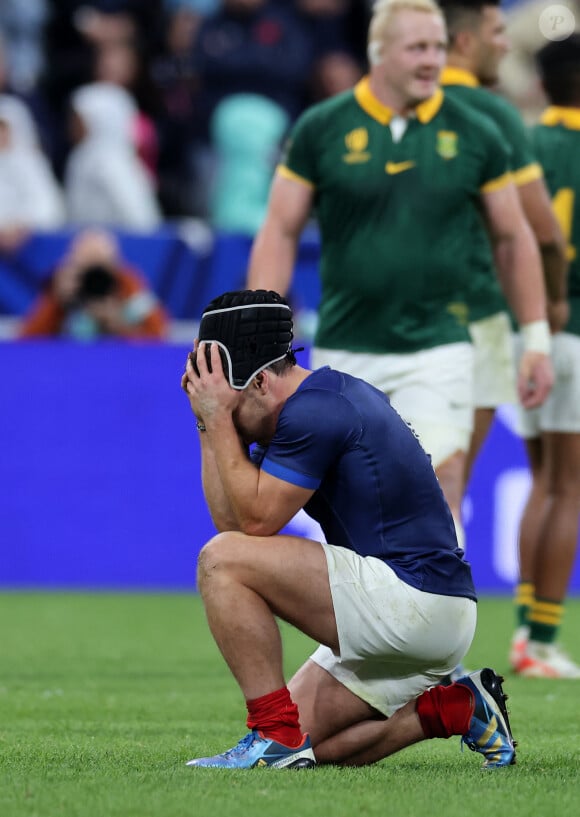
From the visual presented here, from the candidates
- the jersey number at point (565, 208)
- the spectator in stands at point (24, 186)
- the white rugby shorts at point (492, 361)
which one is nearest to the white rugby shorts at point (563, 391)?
the jersey number at point (565, 208)

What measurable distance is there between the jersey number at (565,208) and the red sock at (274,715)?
3.83 metres

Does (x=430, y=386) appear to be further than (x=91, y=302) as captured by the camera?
No

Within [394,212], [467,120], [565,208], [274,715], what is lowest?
[274,715]

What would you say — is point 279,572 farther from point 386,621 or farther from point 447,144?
point 447,144

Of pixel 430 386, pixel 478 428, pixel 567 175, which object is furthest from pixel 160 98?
pixel 430 386

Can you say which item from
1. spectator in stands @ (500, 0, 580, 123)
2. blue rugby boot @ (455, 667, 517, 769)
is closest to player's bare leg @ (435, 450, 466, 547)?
blue rugby boot @ (455, 667, 517, 769)

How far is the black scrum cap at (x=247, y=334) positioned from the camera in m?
4.68

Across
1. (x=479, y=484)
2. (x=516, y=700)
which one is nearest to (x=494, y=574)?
(x=479, y=484)

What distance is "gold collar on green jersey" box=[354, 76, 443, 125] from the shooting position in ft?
21.9

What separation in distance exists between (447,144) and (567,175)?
1472 mm

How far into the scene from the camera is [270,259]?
6.75m

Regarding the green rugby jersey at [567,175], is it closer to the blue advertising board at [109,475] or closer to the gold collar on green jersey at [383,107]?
the gold collar on green jersey at [383,107]

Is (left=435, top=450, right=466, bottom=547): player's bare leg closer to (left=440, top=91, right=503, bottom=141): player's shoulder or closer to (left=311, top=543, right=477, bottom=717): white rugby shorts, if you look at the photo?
(left=440, top=91, right=503, bottom=141): player's shoulder

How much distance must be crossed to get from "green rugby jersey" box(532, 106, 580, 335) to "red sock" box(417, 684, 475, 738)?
10.9 ft
